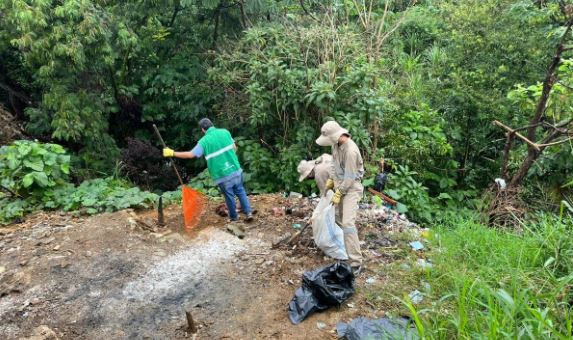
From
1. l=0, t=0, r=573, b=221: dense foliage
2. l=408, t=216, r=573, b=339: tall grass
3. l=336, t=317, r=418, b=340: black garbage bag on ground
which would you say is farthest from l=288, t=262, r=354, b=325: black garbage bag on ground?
l=0, t=0, r=573, b=221: dense foliage

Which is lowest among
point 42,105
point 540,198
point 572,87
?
point 540,198

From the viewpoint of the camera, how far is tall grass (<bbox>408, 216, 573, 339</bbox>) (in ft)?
8.84

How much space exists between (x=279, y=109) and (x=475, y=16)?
11.3ft

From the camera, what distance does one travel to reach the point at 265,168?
6.93m

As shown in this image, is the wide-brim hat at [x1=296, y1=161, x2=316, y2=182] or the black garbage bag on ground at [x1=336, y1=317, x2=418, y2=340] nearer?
the black garbage bag on ground at [x1=336, y1=317, x2=418, y2=340]

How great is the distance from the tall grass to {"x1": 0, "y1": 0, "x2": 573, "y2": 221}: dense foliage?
205 centimetres

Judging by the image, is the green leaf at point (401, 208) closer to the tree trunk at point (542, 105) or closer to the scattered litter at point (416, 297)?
the tree trunk at point (542, 105)

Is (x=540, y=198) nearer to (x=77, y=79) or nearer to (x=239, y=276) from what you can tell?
(x=239, y=276)

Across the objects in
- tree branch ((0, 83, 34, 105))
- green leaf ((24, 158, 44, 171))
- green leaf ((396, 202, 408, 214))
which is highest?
tree branch ((0, 83, 34, 105))

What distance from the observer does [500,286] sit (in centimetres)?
337

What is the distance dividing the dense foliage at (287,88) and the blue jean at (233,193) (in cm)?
117

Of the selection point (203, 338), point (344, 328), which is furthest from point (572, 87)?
point (203, 338)

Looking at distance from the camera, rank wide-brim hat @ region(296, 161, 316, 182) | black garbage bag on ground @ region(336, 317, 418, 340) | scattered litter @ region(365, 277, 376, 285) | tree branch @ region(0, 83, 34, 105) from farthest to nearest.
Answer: tree branch @ region(0, 83, 34, 105) → wide-brim hat @ region(296, 161, 316, 182) → scattered litter @ region(365, 277, 376, 285) → black garbage bag on ground @ region(336, 317, 418, 340)

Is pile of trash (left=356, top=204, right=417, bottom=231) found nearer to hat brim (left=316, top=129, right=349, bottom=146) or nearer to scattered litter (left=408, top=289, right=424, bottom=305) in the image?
hat brim (left=316, top=129, right=349, bottom=146)
